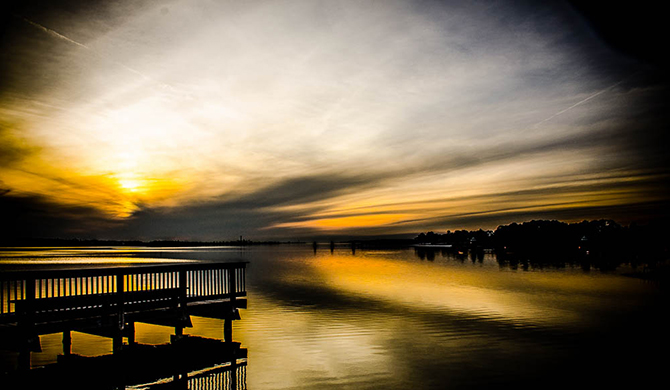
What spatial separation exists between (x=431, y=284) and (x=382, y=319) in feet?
73.0

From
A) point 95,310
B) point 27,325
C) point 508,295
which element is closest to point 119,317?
point 95,310

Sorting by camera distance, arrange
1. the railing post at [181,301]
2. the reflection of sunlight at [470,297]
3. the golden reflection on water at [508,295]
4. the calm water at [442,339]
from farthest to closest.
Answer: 1. the golden reflection on water at [508,295]
2. the reflection of sunlight at [470,297]
3. the railing post at [181,301]
4. the calm water at [442,339]

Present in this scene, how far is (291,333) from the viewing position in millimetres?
21859

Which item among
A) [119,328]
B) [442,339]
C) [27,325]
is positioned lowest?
[442,339]

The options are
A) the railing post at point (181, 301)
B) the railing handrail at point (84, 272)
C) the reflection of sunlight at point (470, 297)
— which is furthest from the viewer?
the reflection of sunlight at point (470, 297)

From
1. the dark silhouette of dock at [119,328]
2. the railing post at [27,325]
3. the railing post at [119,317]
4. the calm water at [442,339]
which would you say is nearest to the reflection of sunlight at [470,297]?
the calm water at [442,339]

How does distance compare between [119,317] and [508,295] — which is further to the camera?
[508,295]

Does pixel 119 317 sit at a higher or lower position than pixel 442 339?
higher

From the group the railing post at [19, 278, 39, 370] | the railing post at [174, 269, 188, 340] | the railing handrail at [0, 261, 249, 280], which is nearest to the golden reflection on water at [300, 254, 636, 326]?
the railing handrail at [0, 261, 249, 280]

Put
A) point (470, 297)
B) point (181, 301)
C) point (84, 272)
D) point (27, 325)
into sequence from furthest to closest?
point (470, 297)
point (181, 301)
point (84, 272)
point (27, 325)

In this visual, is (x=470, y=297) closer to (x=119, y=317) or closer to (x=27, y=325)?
(x=119, y=317)

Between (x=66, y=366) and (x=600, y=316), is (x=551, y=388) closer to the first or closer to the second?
(x=66, y=366)

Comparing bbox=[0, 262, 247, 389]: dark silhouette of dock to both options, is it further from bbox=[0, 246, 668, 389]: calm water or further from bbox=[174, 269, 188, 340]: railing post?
bbox=[0, 246, 668, 389]: calm water

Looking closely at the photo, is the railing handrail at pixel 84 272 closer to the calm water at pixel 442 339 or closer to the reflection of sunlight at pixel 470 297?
the calm water at pixel 442 339
